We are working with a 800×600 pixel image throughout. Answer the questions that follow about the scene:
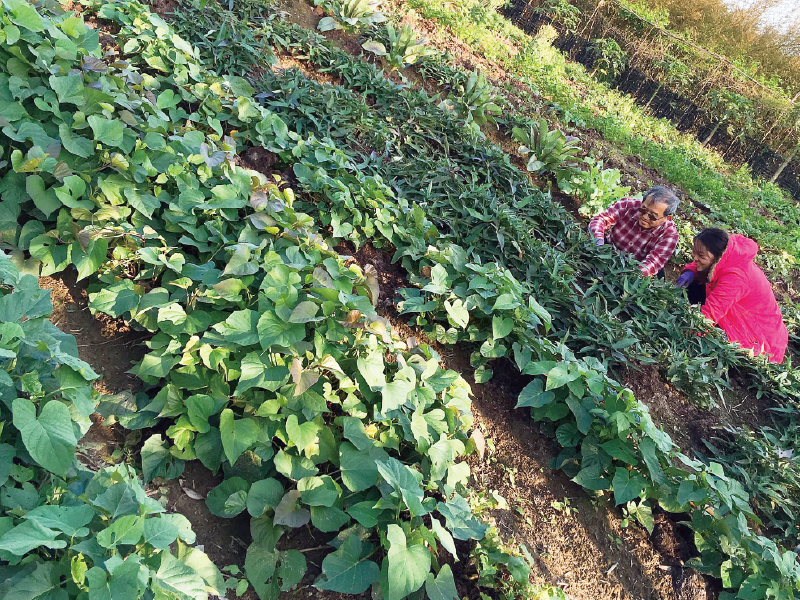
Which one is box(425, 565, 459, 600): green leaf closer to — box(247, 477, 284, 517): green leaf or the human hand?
box(247, 477, 284, 517): green leaf

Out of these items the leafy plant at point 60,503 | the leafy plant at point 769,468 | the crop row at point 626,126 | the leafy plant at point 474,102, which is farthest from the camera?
the crop row at point 626,126

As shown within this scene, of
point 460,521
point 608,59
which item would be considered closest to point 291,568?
point 460,521

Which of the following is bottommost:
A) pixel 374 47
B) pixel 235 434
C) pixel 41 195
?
pixel 235 434

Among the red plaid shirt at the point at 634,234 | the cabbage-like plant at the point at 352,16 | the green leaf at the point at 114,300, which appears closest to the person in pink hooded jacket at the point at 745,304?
the red plaid shirt at the point at 634,234

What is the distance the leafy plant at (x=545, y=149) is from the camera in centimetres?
535

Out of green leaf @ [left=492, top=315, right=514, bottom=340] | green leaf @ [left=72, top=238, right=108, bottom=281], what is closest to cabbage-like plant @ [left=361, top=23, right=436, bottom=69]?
green leaf @ [left=492, top=315, right=514, bottom=340]

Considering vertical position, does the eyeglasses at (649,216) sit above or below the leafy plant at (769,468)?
above

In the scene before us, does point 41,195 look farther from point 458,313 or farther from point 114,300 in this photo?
point 458,313

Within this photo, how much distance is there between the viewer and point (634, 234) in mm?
4801

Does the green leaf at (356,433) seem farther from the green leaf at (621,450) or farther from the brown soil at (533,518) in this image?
the green leaf at (621,450)

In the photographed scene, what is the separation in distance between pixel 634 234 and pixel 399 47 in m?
3.26

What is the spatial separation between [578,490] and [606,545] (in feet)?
0.94

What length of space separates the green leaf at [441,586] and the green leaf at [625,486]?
41.5 inches

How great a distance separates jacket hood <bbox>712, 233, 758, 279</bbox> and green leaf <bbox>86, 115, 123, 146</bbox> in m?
4.62
